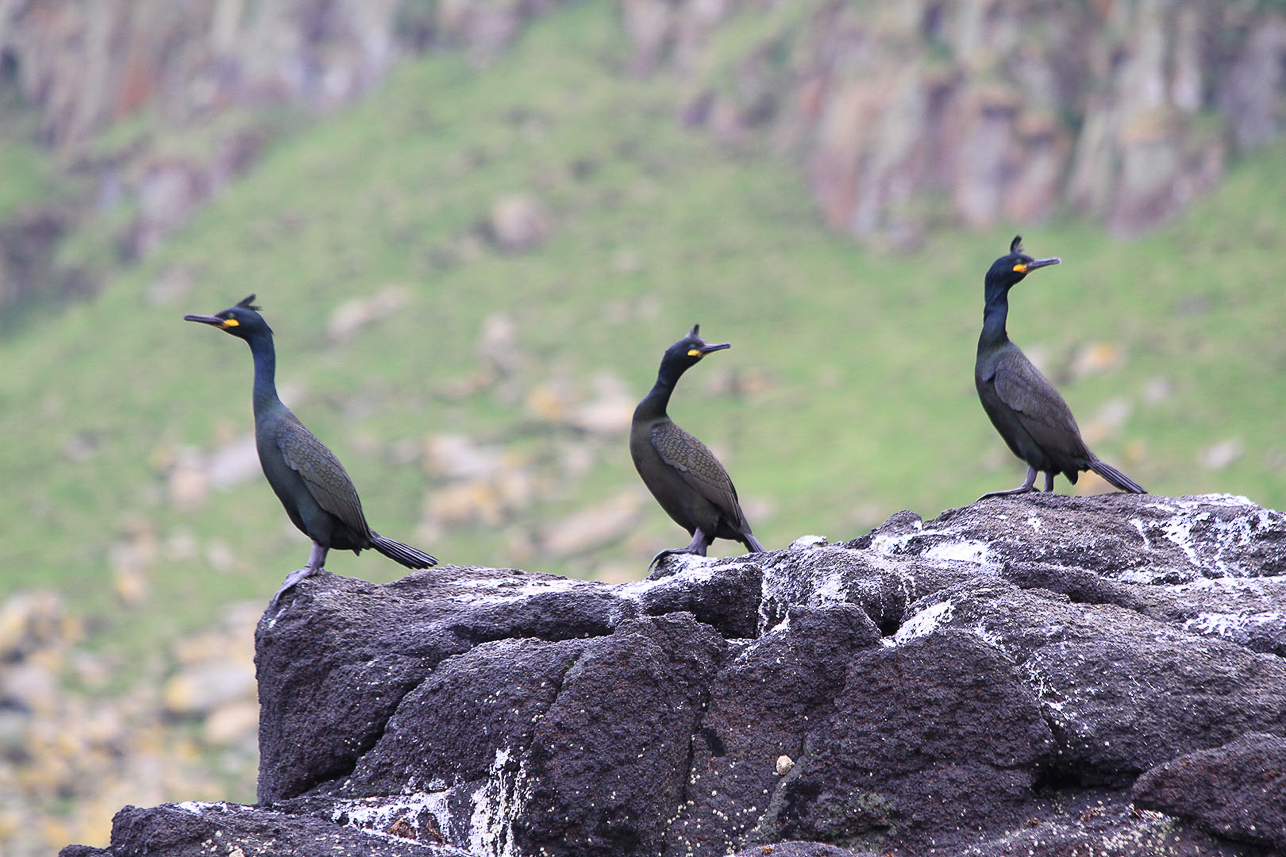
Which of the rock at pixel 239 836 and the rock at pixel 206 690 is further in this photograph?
the rock at pixel 206 690

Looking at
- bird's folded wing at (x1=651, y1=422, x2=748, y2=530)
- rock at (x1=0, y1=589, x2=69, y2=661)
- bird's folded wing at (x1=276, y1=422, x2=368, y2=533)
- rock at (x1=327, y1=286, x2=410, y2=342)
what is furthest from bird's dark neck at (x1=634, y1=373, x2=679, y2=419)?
rock at (x1=327, y1=286, x2=410, y2=342)

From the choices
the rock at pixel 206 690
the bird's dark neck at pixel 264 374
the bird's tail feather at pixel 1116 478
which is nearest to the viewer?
the bird's dark neck at pixel 264 374

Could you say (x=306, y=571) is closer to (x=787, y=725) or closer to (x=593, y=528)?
(x=787, y=725)

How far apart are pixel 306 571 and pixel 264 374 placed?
156 centimetres

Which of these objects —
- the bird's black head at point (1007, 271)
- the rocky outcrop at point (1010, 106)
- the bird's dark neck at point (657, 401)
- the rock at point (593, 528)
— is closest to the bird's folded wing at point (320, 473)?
the bird's dark neck at point (657, 401)

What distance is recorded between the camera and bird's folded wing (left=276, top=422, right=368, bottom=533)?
9234mm

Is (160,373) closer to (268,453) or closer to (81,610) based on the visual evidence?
(81,610)

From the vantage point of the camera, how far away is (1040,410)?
10.6m

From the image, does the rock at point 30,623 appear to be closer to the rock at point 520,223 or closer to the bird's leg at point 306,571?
the rock at point 520,223

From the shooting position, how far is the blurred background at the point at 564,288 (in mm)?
33000

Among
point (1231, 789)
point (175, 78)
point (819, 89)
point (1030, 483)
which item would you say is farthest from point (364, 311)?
point (1231, 789)

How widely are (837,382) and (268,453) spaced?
3042cm

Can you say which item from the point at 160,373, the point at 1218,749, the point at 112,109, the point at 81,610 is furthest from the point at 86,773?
the point at 112,109

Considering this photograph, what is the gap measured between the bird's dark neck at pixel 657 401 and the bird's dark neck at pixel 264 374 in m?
2.43
